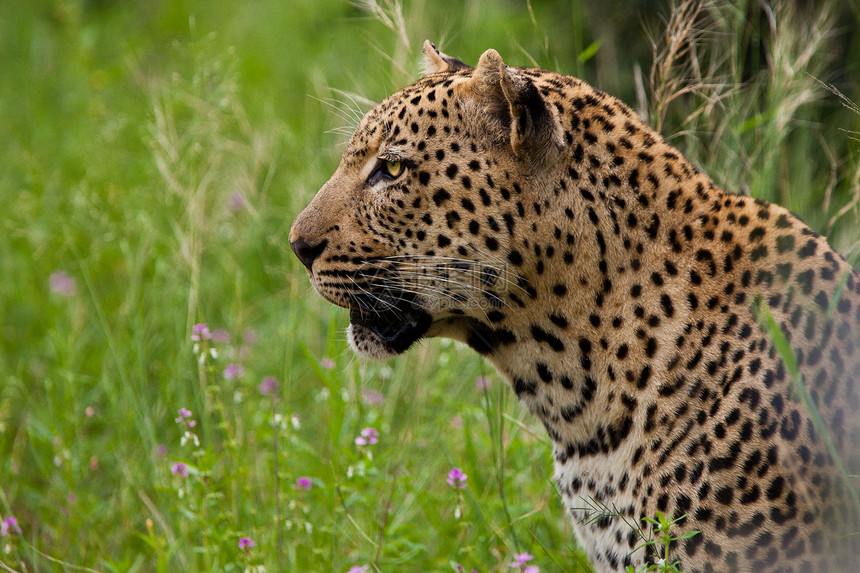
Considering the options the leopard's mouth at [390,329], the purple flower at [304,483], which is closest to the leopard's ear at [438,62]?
the leopard's mouth at [390,329]

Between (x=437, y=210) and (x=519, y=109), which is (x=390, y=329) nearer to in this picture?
(x=437, y=210)

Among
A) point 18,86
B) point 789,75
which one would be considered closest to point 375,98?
point 789,75

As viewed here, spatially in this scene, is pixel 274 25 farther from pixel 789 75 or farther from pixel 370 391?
pixel 789 75

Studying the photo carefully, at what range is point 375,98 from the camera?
7.78m

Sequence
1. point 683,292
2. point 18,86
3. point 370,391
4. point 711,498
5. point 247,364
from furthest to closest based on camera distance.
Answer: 1. point 18,86
2. point 247,364
3. point 370,391
4. point 683,292
5. point 711,498

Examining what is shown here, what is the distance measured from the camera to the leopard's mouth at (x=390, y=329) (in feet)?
13.0

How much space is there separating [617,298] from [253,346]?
3690 mm

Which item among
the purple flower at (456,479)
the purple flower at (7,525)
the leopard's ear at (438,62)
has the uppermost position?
the leopard's ear at (438,62)

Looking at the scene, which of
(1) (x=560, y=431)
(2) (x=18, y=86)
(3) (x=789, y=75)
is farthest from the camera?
(2) (x=18, y=86)

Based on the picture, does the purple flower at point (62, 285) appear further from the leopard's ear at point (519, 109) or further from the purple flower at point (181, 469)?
the leopard's ear at point (519, 109)

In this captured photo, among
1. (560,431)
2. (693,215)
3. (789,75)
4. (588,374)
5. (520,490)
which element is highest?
(789,75)

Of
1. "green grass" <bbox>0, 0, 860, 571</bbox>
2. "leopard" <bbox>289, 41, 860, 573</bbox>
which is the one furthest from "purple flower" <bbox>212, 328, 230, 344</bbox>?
"leopard" <bbox>289, 41, 860, 573</bbox>

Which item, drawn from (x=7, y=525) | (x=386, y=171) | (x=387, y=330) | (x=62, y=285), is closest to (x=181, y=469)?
(x=7, y=525)

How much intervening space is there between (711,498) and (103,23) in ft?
35.3
